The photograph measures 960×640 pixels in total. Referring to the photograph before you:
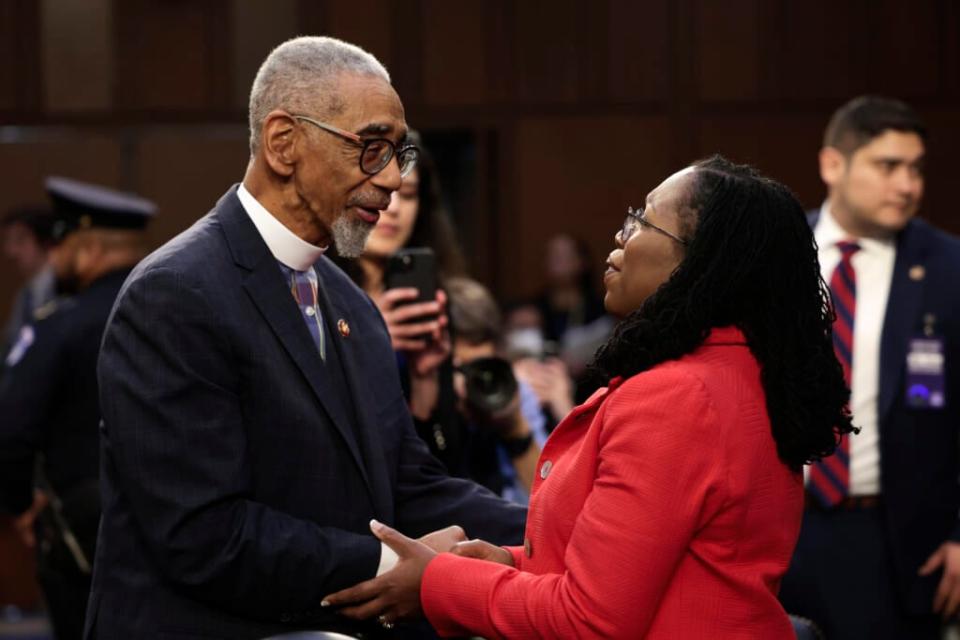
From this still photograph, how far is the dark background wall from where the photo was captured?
7.22 meters

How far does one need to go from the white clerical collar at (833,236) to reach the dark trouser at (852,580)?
0.67 m

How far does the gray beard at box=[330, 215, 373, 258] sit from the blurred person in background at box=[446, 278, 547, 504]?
0.97 meters

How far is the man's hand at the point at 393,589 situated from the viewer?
2.10 m

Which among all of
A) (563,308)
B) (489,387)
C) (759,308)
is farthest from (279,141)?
(563,308)

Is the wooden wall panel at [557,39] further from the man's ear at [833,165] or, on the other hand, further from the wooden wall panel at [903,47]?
the man's ear at [833,165]

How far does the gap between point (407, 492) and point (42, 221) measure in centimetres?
469

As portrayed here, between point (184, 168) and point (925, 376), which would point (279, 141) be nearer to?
point (925, 376)

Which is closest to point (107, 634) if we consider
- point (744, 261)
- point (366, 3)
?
point (744, 261)

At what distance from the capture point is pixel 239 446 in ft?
6.79

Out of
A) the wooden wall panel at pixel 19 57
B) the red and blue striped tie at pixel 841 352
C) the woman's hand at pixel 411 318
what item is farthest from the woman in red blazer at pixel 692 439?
the wooden wall panel at pixel 19 57

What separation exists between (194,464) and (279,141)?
0.50 metres

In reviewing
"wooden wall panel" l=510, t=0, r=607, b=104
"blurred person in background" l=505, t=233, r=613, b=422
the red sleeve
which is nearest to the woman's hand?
the red sleeve

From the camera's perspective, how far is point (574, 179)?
7.42 metres

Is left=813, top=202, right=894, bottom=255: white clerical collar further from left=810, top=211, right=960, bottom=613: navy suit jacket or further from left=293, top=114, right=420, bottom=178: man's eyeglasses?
left=293, top=114, right=420, bottom=178: man's eyeglasses
